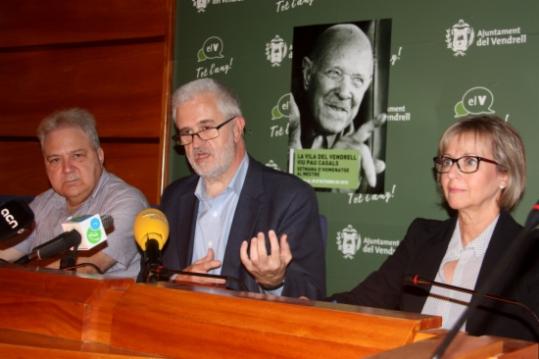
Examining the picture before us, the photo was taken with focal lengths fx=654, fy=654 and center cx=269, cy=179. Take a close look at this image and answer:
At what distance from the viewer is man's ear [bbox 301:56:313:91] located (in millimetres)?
3748

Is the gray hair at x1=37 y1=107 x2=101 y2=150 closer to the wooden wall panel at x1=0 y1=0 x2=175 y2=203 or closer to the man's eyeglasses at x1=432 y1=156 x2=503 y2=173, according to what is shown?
the wooden wall panel at x1=0 y1=0 x2=175 y2=203

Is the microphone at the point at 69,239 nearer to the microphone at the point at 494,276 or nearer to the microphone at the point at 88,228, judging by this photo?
the microphone at the point at 88,228

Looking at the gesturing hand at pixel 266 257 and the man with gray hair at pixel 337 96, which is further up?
the man with gray hair at pixel 337 96

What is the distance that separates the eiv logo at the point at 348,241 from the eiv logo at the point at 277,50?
41.9 inches

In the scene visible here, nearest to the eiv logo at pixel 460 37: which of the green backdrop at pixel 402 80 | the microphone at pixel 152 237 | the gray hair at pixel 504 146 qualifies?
the green backdrop at pixel 402 80

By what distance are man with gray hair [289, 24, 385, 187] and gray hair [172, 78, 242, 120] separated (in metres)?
0.67

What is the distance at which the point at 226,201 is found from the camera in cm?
313

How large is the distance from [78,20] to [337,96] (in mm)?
2027

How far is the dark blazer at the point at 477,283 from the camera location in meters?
2.28

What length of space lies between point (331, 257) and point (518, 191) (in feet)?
4.34

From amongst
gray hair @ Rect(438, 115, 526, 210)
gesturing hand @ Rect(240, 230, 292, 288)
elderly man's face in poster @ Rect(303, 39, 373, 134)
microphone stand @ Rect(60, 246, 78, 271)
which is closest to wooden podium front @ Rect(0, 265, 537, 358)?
microphone stand @ Rect(60, 246, 78, 271)

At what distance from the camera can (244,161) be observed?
126 inches

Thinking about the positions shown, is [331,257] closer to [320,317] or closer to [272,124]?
[272,124]

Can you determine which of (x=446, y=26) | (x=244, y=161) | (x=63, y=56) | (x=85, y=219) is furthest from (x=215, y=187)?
(x=63, y=56)
